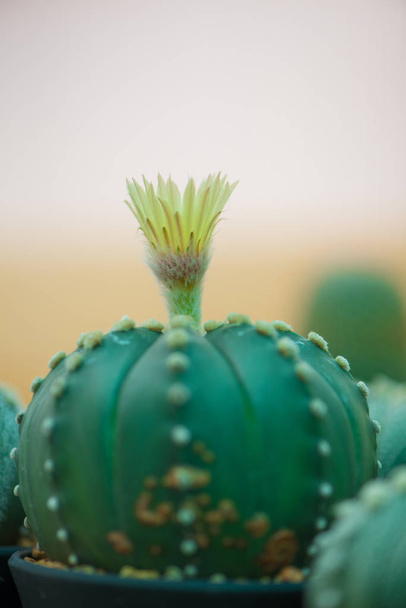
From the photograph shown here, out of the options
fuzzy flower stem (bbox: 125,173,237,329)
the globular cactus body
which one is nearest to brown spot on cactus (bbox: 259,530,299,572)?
the globular cactus body

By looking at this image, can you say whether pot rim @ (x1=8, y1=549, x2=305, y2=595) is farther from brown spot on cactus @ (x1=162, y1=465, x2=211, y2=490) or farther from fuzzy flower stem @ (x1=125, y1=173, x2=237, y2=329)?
fuzzy flower stem @ (x1=125, y1=173, x2=237, y2=329)

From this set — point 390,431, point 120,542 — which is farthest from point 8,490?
point 390,431

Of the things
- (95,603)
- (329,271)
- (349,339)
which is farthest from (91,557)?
(329,271)

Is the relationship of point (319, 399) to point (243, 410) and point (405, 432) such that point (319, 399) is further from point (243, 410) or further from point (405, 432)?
point (405, 432)

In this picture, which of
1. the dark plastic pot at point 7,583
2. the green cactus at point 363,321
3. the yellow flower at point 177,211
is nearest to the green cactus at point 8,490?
the dark plastic pot at point 7,583

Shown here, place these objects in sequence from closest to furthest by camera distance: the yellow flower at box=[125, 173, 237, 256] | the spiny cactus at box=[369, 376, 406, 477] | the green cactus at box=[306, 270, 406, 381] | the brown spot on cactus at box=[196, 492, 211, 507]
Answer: the brown spot on cactus at box=[196, 492, 211, 507]
the yellow flower at box=[125, 173, 237, 256]
the spiny cactus at box=[369, 376, 406, 477]
the green cactus at box=[306, 270, 406, 381]

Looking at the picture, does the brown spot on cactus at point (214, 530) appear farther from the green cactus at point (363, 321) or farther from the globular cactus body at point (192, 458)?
the green cactus at point (363, 321)
